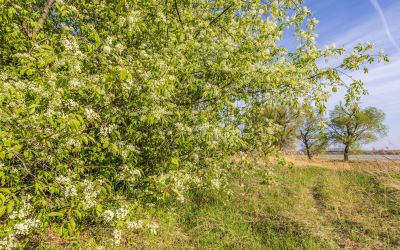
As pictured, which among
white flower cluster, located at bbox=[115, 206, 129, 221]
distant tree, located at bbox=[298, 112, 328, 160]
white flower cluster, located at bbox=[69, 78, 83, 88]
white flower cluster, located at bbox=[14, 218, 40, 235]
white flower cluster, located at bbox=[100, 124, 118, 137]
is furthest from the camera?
distant tree, located at bbox=[298, 112, 328, 160]

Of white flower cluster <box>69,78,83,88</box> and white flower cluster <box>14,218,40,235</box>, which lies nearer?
white flower cluster <box>14,218,40,235</box>

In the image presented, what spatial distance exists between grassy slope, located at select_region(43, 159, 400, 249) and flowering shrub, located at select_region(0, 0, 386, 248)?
1594 mm

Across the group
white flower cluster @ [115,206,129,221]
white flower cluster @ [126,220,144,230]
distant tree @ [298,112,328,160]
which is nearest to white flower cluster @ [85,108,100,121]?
white flower cluster @ [115,206,129,221]

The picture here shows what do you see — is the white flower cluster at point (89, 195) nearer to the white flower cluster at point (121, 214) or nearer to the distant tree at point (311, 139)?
the white flower cluster at point (121, 214)

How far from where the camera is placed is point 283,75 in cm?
775

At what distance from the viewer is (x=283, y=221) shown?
980cm

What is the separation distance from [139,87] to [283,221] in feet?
22.2

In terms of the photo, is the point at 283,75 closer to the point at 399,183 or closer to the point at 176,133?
the point at 176,133

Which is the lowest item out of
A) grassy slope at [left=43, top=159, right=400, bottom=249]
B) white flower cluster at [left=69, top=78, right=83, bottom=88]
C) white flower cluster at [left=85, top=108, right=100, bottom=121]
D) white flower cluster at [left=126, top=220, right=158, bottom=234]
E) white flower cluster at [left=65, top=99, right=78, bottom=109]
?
grassy slope at [left=43, top=159, right=400, bottom=249]

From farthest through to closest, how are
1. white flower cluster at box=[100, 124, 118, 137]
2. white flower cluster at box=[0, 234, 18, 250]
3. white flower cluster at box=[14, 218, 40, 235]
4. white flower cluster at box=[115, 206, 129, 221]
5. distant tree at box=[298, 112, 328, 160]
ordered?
distant tree at box=[298, 112, 328, 160] < white flower cluster at box=[100, 124, 118, 137] < white flower cluster at box=[115, 206, 129, 221] < white flower cluster at box=[0, 234, 18, 250] < white flower cluster at box=[14, 218, 40, 235]

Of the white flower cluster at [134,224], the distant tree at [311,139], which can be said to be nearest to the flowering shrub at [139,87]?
the white flower cluster at [134,224]

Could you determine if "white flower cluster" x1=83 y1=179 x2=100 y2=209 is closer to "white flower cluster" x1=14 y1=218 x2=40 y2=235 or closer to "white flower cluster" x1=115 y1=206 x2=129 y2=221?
"white flower cluster" x1=115 y1=206 x2=129 y2=221

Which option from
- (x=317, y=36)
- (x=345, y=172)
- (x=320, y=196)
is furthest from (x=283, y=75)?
(x=345, y=172)

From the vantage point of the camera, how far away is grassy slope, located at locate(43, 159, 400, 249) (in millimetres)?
8250
